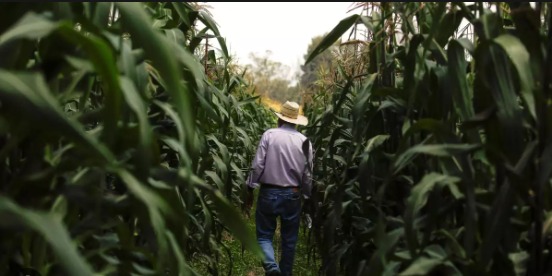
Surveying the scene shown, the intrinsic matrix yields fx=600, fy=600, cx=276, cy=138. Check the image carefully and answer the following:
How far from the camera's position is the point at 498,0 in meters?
1.63

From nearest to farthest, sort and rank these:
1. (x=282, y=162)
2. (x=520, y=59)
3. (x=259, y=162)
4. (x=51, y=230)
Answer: (x=51, y=230)
(x=520, y=59)
(x=282, y=162)
(x=259, y=162)

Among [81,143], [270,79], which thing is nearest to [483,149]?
[81,143]

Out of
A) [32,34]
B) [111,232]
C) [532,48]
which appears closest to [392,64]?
[532,48]

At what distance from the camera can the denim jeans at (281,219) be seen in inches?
181

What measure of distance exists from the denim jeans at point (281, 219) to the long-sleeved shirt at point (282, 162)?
0.08 m

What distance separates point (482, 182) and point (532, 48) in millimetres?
459

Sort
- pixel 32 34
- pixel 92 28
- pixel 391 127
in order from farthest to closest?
pixel 391 127, pixel 92 28, pixel 32 34

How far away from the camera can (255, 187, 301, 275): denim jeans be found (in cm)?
460

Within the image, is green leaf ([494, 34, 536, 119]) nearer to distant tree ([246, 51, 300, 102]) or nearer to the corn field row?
the corn field row

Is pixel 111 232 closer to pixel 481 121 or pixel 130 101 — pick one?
pixel 130 101

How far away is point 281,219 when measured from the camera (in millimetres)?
4719

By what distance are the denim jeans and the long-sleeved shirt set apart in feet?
0.26

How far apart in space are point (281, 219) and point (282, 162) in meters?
0.48

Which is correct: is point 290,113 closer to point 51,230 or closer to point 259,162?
point 259,162
